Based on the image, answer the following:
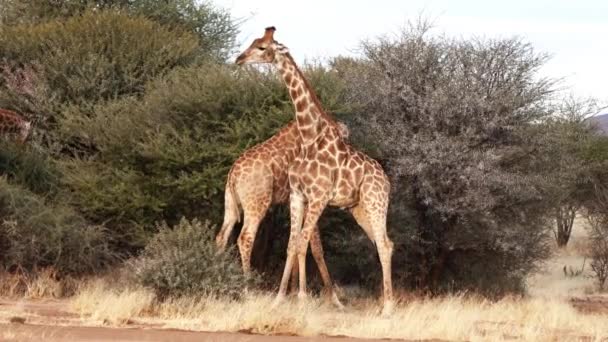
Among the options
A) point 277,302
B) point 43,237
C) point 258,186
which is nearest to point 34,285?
point 43,237

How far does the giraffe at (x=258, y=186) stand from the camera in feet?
52.5

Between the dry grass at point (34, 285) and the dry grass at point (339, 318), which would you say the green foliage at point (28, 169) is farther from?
the dry grass at point (339, 318)

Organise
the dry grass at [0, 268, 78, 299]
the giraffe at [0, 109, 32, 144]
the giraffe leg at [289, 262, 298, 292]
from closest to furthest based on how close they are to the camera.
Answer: the dry grass at [0, 268, 78, 299], the giraffe leg at [289, 262, 298, 292], the giraffe at [0, 109, 32, 144]

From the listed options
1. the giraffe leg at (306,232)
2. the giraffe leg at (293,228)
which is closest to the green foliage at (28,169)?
the giraffe leg at (293,228)

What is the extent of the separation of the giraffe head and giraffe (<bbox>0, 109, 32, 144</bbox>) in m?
5.79

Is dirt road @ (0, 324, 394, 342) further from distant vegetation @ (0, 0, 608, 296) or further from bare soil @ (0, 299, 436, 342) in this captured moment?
distant vegetation @ (0, 0, 608, 296)

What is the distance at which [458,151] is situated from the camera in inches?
706

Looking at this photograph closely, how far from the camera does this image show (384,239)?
1512 cm

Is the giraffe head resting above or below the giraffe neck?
above

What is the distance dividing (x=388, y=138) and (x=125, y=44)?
22.3 feet

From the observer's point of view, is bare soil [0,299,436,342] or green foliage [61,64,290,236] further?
green foliage [61,64,290,236]

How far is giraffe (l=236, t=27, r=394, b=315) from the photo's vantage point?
50.0ft

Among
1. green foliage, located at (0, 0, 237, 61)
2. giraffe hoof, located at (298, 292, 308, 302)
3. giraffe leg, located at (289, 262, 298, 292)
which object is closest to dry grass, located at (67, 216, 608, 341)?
giraffe hoof, located at (298, 292, 308, 302)

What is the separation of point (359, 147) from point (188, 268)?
14.8 feet
